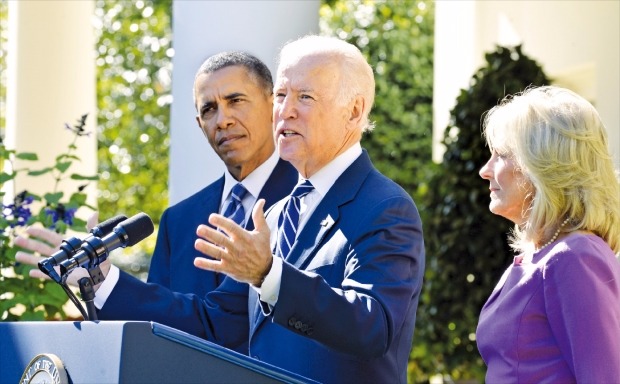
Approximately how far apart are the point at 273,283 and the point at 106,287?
84 cm

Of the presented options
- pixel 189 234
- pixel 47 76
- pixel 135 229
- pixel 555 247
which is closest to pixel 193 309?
pixel 189 234

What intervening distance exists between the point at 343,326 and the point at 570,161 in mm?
763

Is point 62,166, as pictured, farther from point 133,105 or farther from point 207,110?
point 133,105

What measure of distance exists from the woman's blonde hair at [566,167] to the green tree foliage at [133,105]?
16.4 meters

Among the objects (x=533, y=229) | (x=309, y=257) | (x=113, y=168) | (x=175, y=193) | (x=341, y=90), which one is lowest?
(x=113, y=168)

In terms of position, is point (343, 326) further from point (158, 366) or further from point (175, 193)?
point (175, 193)

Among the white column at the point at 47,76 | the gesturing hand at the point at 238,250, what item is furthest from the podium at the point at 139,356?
the white column at the point at 47,76

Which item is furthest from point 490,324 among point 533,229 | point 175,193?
point 175,193

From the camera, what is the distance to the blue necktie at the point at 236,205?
4.72m

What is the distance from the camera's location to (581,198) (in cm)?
340

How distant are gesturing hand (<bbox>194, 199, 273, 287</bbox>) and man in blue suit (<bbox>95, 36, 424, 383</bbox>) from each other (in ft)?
0.20

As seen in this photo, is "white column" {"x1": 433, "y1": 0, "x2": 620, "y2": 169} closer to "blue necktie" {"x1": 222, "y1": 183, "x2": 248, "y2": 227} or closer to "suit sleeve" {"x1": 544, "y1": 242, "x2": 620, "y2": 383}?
"blue necktie" {"x1": 222, "y1": 183, "x2": 248, "y2": 227}

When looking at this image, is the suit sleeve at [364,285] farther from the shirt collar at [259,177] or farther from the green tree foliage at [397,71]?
the green tree foliage at [397,71]

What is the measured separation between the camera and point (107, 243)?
10.6 feet
